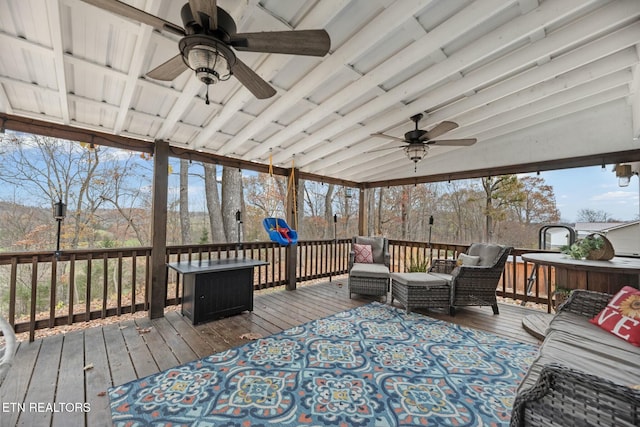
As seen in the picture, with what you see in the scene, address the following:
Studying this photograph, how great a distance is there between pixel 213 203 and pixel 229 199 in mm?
493

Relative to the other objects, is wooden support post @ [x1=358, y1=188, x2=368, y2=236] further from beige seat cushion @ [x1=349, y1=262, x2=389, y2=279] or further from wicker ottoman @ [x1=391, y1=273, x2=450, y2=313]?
wicker ottoman @ [x1=391, y1=273, x2=450, y2=313]

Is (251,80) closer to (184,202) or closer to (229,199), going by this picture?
(229,199)

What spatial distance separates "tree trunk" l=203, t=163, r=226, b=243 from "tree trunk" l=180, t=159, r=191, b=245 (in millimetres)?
532

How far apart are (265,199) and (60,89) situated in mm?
6306

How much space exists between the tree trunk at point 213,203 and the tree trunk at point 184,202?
53cm

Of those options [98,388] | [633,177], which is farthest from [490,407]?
[633,177]

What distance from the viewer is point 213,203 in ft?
26.3

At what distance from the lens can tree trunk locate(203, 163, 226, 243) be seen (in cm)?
795

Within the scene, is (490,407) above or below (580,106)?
below

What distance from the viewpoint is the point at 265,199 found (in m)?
8.78

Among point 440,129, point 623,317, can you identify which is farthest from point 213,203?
point 623,317

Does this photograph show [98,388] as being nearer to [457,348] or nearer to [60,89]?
[60,89]

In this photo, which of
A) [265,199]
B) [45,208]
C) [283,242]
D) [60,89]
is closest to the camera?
[60,89]

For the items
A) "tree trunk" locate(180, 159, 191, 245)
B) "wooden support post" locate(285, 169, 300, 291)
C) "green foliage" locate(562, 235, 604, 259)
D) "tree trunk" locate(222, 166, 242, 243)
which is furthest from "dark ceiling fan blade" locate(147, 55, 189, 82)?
"tree trunk" locate(180, 159, 191, 245)
